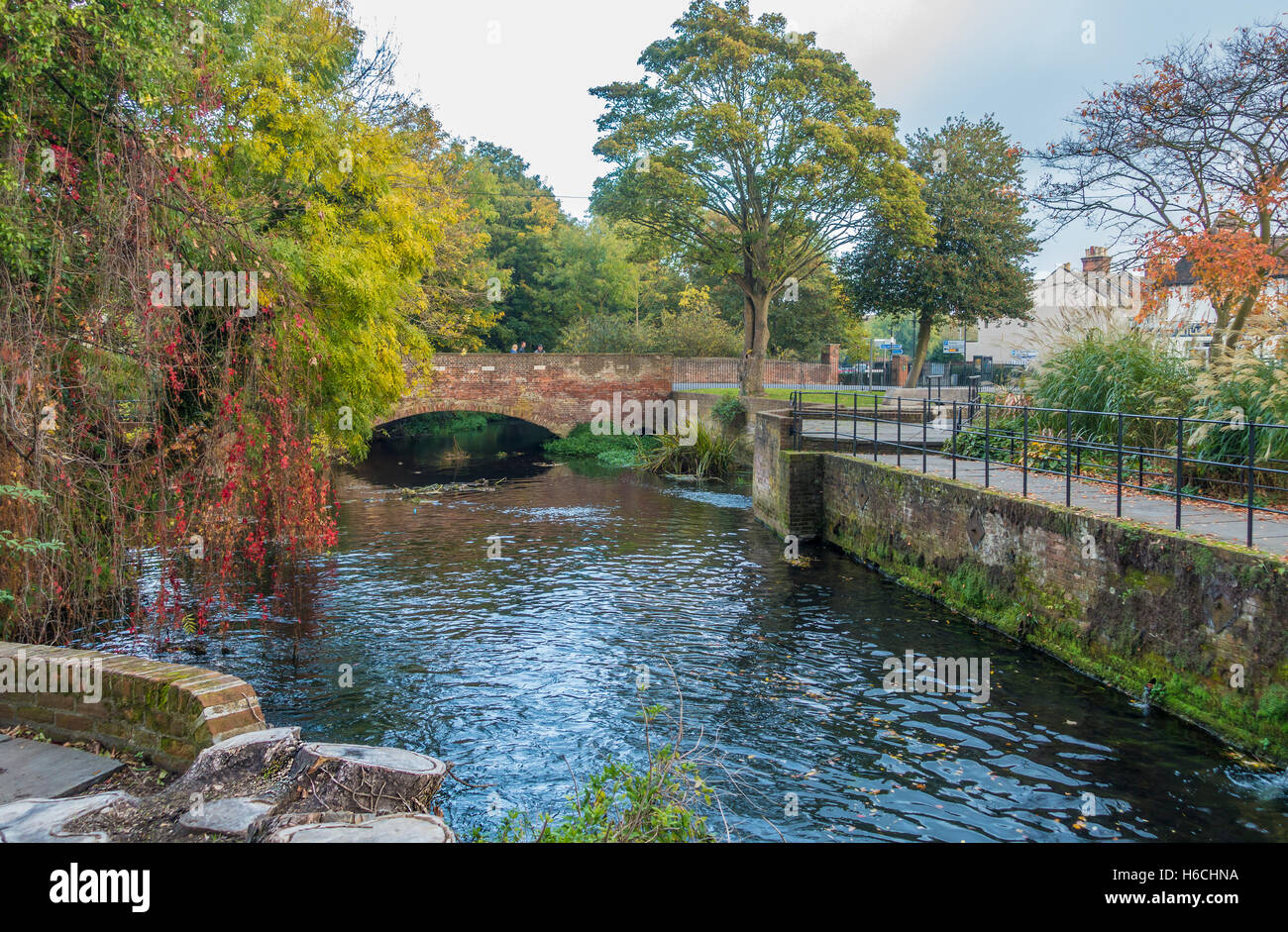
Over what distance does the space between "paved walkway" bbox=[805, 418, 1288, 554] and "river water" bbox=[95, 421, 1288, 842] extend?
1.79 meters

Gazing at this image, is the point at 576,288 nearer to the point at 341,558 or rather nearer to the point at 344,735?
the point at 341,558

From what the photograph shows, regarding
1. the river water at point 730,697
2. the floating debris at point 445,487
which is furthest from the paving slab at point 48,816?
the floating debris at point 445,487

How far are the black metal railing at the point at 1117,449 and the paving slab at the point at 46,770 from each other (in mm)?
8398

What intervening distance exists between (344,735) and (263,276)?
15.0ft

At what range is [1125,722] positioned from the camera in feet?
27.5

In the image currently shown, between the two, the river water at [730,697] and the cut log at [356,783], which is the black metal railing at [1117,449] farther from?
the cut log at [356,783]

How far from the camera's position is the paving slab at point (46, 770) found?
5.03 m

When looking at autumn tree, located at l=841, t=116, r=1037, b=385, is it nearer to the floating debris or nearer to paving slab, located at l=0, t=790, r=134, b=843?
the floating debris

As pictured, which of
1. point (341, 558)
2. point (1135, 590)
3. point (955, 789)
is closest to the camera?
point (955, 789)

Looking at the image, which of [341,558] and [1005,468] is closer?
[1005,468]

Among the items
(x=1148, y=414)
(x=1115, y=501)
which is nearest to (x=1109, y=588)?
(x=1115, y=501)

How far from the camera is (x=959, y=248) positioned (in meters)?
33.8

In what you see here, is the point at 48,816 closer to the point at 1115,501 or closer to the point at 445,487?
the point at 1115,501
